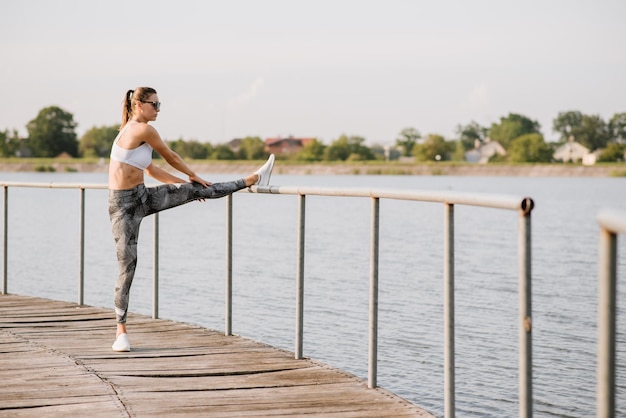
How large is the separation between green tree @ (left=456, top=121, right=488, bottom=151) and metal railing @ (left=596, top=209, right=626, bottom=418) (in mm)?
171865

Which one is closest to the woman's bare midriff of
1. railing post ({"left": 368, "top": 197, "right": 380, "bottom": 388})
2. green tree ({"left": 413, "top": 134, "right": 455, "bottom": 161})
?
railing post ({"left": 368, "top": 197, "right": 380, "bottom": 388})

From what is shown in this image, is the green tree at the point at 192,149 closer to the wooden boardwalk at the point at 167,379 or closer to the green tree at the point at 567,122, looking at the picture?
the green tree at the point at 567,122

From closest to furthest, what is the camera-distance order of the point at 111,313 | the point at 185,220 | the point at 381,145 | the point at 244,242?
1. the point at 111,313
2. the point at 244,242
3. the point at 185,220
4. the point at 381,145

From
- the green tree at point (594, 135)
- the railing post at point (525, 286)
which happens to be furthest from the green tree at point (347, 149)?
the railing post at point (525, 286)

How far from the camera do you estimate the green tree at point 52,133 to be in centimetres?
13612

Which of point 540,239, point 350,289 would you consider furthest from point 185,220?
point 350,289

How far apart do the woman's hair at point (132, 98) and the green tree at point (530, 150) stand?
13348 centimetres

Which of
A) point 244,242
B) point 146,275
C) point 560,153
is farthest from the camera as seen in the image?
point 560,153

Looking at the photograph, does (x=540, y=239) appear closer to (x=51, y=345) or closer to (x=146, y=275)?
(x=146, y=275)

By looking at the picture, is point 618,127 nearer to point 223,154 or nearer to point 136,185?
point 223,154

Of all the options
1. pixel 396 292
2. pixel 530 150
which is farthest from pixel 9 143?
pixel 396 292

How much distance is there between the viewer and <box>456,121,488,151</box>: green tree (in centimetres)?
17362

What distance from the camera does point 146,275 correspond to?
23.2 m

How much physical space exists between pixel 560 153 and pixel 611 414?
154974mm
